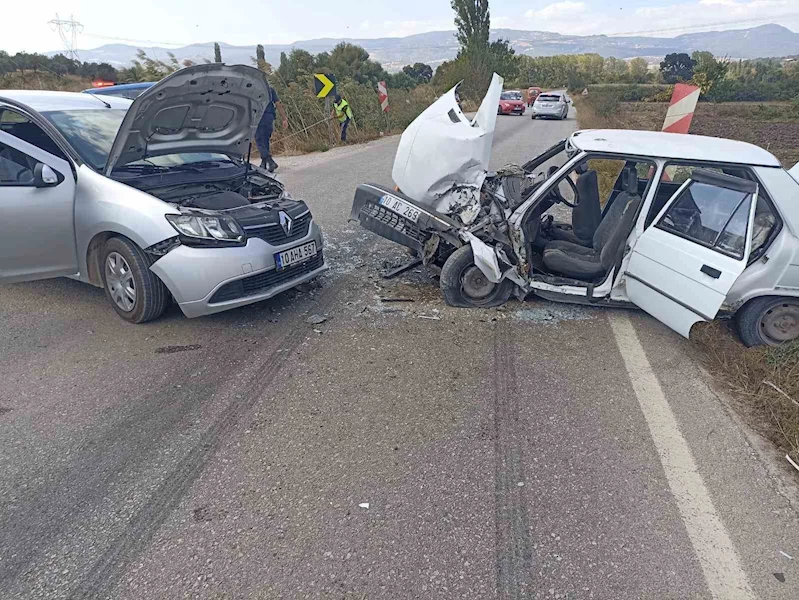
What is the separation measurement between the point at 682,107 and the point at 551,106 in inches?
852

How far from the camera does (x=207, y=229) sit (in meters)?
4.15

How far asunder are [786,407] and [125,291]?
4.79m

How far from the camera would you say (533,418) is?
3.36 meters

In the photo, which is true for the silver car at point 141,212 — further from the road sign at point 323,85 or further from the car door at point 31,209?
the road sign at point 323,85

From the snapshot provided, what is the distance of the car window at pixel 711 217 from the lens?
3857 millimetres

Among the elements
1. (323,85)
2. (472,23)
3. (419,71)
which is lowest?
(323,85)

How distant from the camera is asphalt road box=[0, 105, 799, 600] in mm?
2285

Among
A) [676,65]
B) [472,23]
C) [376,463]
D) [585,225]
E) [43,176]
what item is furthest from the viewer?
[676,65]

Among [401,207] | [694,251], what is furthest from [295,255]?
[694,251]

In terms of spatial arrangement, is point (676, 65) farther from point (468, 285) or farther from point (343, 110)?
point (468, 285)

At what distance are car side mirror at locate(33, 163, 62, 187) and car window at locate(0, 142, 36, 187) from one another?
0.21ft

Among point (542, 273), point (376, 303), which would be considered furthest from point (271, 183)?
point (542, 273)

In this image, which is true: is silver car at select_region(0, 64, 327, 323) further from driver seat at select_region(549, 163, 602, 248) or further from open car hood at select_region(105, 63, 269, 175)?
driver seat at select_region(549, 163, 602, 248)

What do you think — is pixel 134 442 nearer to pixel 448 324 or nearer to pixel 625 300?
pixel 448 324
